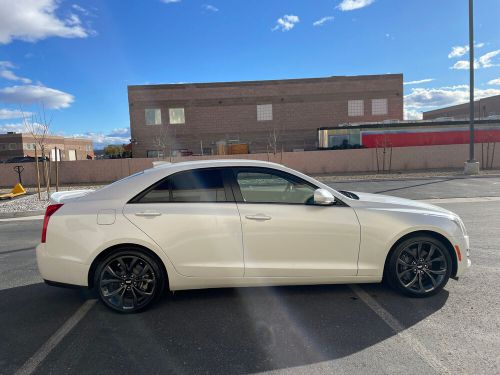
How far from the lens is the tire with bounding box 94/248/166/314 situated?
363 centimetres

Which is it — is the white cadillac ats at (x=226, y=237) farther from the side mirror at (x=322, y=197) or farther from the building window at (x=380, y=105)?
the building window at (x=380, y=105)

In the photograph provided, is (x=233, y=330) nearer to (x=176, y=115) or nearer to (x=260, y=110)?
(x=260, y=110)

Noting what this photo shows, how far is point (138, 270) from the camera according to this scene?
368 centimetres

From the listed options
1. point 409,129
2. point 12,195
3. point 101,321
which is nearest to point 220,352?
point 101,321

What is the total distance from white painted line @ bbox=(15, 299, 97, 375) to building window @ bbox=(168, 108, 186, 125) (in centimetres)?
3728

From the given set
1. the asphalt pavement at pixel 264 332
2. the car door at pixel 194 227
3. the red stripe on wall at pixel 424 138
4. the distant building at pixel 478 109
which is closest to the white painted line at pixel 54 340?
the asphalt pavement at pixel 264 332

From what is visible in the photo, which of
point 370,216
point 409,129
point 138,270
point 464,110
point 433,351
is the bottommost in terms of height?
point 433,351

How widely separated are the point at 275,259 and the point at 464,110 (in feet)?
254

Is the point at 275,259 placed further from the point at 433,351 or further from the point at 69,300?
the point at 69,300

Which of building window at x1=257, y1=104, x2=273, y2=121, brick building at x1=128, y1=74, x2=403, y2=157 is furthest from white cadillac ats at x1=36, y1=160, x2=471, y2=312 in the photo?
building window at x1=257, y1=104, x2=273, y2=121

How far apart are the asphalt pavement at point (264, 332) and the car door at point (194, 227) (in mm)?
511

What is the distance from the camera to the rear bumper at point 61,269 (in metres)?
3.61

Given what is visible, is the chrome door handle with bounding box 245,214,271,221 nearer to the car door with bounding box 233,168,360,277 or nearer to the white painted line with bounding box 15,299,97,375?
the car door with bounding box 233,168,360,277

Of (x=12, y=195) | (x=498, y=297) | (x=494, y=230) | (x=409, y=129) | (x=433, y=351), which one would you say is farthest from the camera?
(x=409, y=129)
